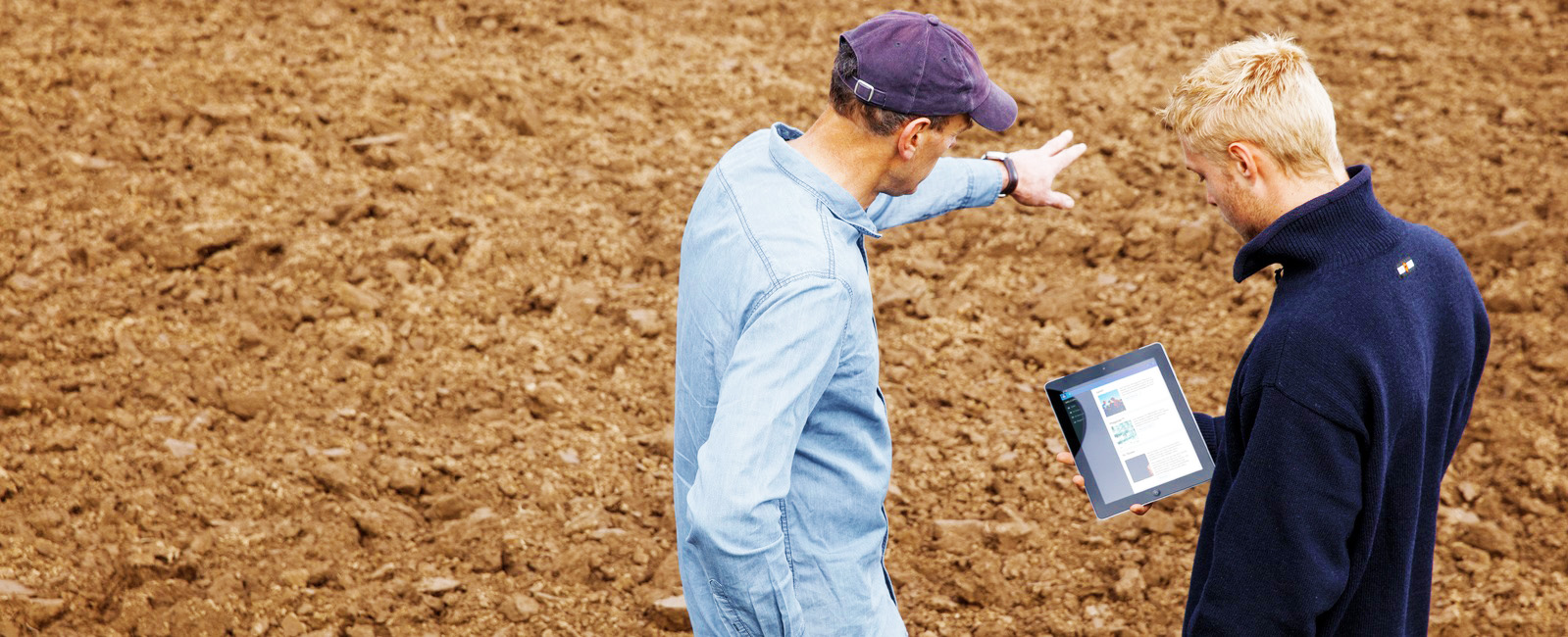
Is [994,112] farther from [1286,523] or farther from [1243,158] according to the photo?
[1286,523]

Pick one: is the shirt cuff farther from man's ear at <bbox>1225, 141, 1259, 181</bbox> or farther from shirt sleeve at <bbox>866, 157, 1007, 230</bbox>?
man's ear at <bbox>1225, 141, 1259, 181</bbox>

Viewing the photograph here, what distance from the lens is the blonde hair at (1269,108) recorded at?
84.9 inches

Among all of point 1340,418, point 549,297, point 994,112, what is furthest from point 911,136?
point 549,297

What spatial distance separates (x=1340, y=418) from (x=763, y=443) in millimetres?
974

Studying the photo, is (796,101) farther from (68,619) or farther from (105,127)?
(68,619)

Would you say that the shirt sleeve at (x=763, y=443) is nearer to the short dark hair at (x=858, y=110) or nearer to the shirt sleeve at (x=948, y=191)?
the short dark hair at (x=858, y=110)

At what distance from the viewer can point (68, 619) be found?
11.6ft

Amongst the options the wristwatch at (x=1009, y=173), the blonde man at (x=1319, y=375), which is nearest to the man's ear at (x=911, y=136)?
the blonde man at (x=1319, y=375)

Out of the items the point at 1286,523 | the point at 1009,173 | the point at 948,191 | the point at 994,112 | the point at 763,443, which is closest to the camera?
the point at 763,443

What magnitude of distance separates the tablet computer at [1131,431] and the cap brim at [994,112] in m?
0.64

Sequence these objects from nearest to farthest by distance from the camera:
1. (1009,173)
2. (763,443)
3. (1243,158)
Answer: (763,443), (1243,158), (1009,173)

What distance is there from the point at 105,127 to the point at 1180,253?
5.11 m

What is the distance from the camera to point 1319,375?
6.56 ft

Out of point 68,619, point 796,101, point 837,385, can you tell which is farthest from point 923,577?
point 796,101
